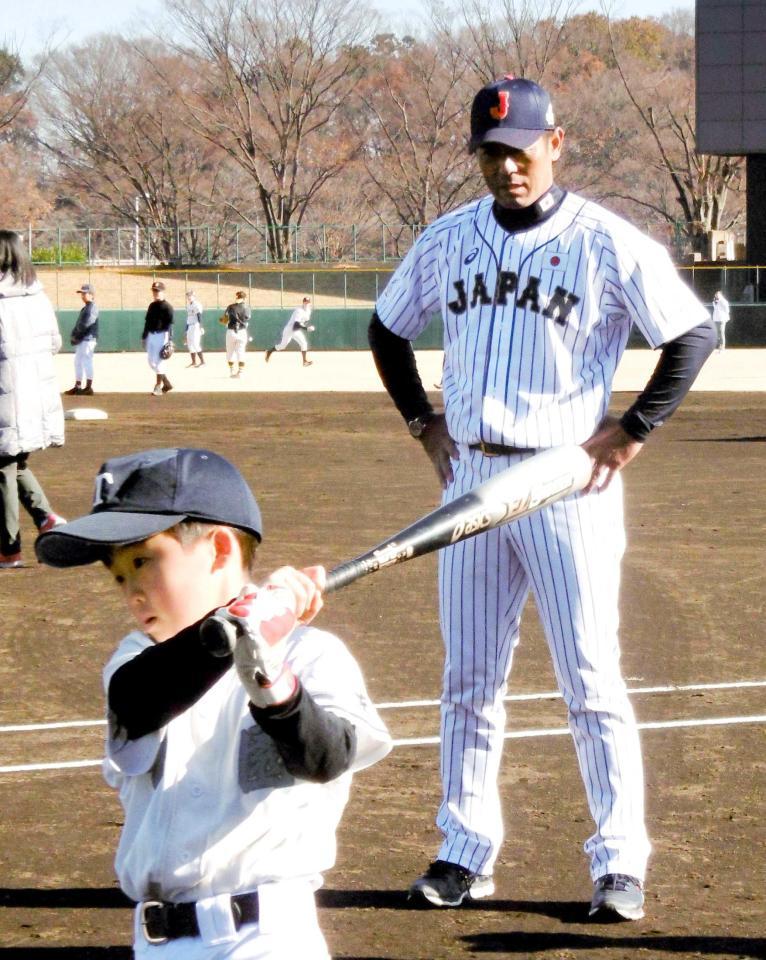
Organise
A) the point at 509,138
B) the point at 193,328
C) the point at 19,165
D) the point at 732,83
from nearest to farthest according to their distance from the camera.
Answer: the point at 509,138 → the point at 193,328 → the point at 732,83 → the point at 19,165

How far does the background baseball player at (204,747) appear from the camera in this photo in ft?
7.80

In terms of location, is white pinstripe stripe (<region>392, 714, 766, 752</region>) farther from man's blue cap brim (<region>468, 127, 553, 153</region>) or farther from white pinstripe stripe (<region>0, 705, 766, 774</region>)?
man's blue cap brim (<region>468, 127, 553, 153</region>)

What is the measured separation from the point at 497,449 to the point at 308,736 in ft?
6.92

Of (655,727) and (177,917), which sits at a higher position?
(177,917)

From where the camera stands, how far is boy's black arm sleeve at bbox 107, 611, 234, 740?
222 centimetres

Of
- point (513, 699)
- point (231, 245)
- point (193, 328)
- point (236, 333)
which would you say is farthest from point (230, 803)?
point (231, 245)

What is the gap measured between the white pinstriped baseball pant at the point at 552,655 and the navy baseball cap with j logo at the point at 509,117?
2.81ft

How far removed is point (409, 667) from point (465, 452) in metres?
3.15

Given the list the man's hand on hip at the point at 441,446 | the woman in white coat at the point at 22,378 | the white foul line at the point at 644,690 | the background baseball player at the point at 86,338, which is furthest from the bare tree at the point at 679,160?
the man's hand on hip at the point at 441,446

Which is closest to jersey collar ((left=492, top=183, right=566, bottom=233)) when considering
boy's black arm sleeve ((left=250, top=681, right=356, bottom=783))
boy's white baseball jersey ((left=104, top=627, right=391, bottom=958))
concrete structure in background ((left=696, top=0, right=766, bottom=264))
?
boy's white baseball jersey ((left=104, top=627, right=391, bottom=958))

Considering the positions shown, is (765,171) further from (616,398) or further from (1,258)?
(1,258)

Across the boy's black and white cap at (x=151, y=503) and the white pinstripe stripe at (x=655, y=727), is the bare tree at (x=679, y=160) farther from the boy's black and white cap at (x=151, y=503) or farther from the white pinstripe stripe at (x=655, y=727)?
the boy's black and white cap at (x=151, y=503)

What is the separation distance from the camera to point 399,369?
481 centimetres

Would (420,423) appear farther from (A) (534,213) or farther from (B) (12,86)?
(B) (12,86)
